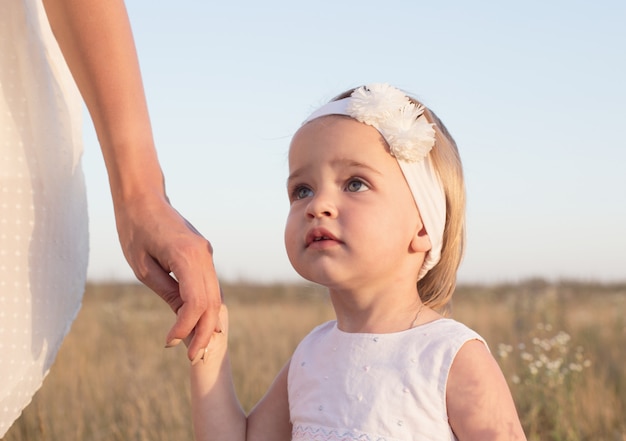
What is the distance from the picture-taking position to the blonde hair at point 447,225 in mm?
2135

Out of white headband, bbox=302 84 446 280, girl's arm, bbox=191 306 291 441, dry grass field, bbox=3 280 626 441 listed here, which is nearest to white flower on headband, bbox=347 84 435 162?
white headband, bbox=302 84 446 280

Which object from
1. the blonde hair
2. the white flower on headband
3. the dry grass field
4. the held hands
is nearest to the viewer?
the held hands

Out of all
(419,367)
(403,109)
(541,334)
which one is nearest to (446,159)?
(403,109)

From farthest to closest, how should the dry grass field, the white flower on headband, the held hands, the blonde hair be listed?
the dry grass field, the blonde hair, the white flower on headband, the held hands

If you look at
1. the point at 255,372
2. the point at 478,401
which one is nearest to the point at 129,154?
the point at 478,401

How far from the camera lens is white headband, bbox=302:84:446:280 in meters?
1.99

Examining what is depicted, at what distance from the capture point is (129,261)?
6.13ft

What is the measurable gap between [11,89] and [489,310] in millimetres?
8054

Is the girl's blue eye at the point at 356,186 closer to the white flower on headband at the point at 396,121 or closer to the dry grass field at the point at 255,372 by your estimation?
the white flower on headband at the point at 396,121

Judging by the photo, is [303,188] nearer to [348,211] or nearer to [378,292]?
[348,211]

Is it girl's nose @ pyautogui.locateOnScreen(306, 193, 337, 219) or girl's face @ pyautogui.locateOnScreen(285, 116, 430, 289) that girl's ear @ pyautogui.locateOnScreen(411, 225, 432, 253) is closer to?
girl's face @ pyautogui.locateOnScreen(285, 116, 430, 289)

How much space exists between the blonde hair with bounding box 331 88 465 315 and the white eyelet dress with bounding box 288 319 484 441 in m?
0.20

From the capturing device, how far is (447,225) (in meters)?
2.14

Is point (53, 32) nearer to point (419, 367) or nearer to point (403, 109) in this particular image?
point (403, 109)
